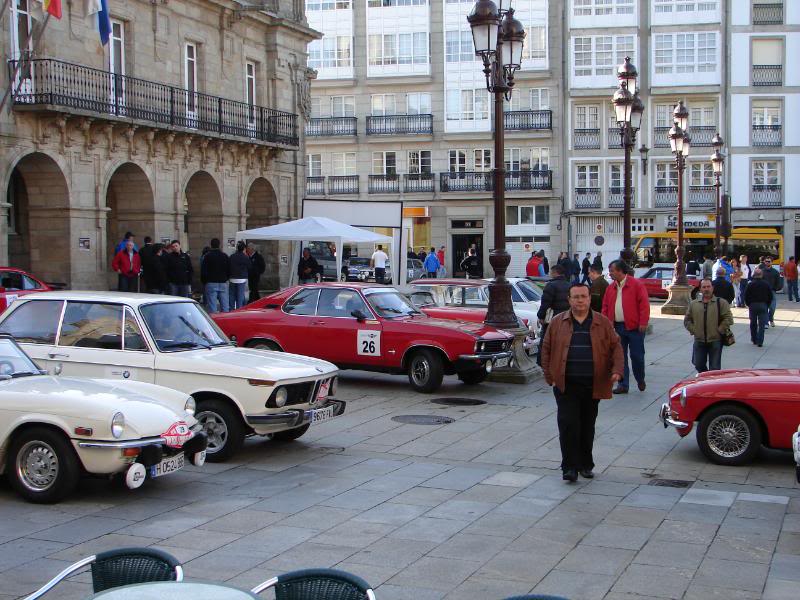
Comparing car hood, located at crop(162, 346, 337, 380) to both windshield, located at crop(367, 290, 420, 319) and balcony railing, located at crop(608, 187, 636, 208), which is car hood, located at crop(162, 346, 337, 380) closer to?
windshield, located at crop(367, 290, 420, 319)

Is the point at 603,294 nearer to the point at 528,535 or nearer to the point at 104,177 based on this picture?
the point at 528,535

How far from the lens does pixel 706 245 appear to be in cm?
5088

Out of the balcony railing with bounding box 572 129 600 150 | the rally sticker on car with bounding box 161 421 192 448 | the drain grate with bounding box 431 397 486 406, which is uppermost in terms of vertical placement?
the balcony railing with bounding box 572 129 600 150

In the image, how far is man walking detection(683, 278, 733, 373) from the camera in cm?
1369

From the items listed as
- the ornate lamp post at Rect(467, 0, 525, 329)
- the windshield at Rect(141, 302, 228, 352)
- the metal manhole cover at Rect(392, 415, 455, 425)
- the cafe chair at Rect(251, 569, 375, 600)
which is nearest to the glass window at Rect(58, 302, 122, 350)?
the windshield at Rect(141, 302, 228, 352)

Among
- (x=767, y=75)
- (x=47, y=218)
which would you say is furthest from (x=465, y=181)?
(x=47, y=218)

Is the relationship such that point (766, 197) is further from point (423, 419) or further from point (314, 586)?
point (314, 586)

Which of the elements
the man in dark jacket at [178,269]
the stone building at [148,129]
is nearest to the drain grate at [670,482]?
the man in dark jacket at [178,269]

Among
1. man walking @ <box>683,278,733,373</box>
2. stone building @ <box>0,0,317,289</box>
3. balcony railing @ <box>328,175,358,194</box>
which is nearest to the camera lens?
man walking @ <box>683,278,733,373</box>

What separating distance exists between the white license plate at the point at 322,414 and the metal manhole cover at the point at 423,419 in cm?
193

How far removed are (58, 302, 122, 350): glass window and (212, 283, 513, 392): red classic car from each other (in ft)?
13.6

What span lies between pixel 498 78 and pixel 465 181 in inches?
1564

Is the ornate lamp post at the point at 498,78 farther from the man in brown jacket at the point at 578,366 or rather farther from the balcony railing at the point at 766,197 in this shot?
the balcony railing at the point at 766,197

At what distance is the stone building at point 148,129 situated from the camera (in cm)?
2261
